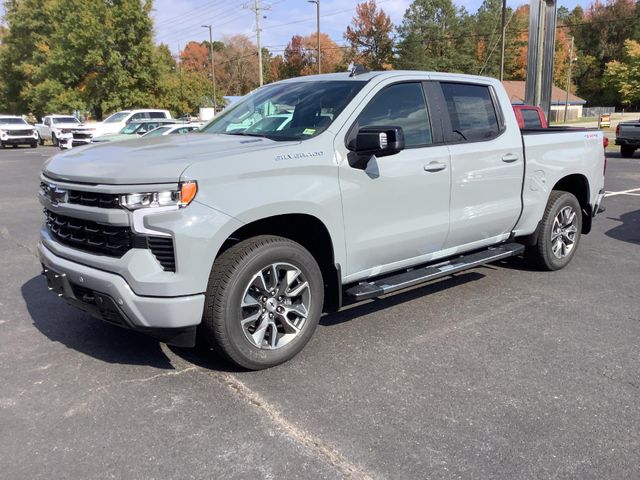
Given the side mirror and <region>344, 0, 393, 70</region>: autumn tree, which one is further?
<region>344, 0, 393, 70</region>: autumn tree

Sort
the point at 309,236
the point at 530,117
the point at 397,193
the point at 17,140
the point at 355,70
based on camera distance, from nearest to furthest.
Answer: the point at 309,236 → the point at 397,193 → the point at 355,70 → the point at 530,117 → the point at 17,140

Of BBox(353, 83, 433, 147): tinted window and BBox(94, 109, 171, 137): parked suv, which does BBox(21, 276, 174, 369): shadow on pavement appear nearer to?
BBox(353, 83, 433, 147): tinted window

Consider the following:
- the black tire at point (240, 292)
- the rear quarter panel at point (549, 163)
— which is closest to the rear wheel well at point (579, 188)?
the rear quarter panel at point (549, 163)

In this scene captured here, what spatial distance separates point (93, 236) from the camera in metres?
3.44

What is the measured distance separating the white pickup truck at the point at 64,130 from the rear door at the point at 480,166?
78.1ft

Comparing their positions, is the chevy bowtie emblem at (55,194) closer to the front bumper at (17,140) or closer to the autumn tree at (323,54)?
the front bumper at (17,140)

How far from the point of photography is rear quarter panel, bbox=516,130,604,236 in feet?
17.5

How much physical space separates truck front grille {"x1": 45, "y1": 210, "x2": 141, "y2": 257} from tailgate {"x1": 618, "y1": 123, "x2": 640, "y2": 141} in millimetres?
19662

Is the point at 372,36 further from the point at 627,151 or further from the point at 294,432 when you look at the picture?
the point at 294,432

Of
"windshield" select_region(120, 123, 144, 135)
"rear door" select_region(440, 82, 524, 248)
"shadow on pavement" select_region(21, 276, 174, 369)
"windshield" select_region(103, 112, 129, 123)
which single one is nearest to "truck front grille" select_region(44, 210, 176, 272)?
"shadow on pavement" select_region(21, 276, 174, 369)

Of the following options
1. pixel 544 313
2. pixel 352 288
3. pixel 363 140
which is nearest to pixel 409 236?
pixel 352 288

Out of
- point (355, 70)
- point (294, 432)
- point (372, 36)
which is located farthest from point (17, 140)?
point (372, 36)

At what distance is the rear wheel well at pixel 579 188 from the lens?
6.07 meters

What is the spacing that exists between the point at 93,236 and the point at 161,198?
0.60 metres
